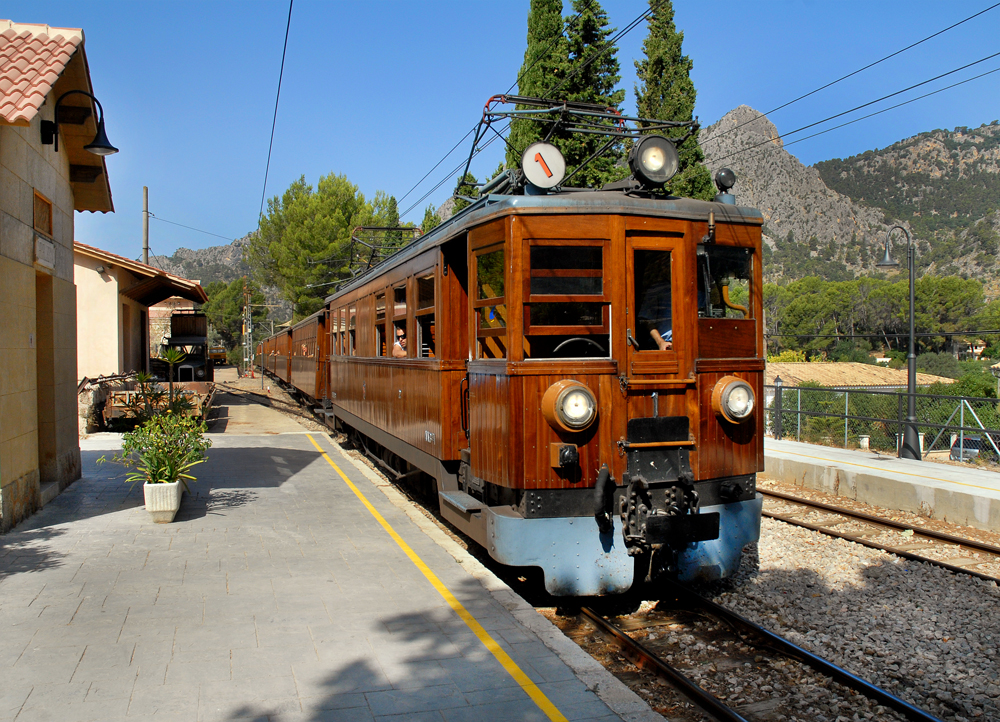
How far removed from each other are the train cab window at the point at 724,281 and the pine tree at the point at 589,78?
19.0m

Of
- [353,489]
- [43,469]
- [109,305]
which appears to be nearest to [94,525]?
[43,469]

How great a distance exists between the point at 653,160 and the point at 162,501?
5.91 m

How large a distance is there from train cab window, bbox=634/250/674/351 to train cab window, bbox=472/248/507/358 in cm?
104

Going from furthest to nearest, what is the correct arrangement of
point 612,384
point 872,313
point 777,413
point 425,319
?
point 872,313
point 777,413
point 425,319
point 612,384

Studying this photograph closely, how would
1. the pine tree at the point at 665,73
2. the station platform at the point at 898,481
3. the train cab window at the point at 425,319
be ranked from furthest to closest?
1. the pine tree at the point at 665,73
2. the station platform at the point at 898,481
3. the train cab window at the point at 425,319

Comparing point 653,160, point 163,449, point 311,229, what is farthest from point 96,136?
point 311,229

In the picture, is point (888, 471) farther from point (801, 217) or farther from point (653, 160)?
point (801, 217)

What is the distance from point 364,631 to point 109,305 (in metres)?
15.0

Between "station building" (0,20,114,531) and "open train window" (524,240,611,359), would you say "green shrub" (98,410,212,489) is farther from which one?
"open train window" (524,240,611,359)

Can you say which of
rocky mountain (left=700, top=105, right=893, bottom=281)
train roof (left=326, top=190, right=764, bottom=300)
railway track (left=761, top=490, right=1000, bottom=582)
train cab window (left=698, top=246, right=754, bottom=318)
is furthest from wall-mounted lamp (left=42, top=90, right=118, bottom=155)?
rocky mountain (left=700, top=105, right=893, bottom=281)

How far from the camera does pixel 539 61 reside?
25.4 m

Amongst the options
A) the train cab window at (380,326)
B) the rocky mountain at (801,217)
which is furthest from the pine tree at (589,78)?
the rocky mountain at (801,217)

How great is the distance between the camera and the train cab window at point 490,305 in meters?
5.69

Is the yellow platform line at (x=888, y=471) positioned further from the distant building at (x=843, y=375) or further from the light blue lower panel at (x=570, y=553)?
the distant building at (x=843, y=375)
